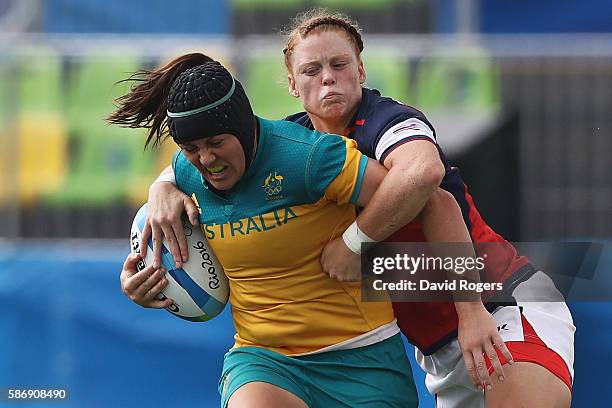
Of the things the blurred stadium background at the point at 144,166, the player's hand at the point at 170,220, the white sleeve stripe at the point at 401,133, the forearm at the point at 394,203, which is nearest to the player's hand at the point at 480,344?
the forearm at the point at 394,203

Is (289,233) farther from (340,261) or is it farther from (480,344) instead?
(480,344)

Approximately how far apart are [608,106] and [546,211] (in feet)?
2.60

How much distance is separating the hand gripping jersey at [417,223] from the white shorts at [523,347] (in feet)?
0.19

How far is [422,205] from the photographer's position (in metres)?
3.59

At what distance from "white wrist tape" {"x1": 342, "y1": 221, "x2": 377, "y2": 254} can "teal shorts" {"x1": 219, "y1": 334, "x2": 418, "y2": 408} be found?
1.17 feet

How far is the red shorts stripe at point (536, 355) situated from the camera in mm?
3881

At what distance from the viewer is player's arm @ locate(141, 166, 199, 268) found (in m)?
3.78

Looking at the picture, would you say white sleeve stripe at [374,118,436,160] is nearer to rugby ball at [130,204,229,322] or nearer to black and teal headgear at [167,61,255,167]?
black and teal headgear at [167,61,255,167]

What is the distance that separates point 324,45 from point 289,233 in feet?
2.19

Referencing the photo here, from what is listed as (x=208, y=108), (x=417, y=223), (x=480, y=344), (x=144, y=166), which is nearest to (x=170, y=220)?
(x=208, y=108)

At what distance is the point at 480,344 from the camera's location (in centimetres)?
A: 366

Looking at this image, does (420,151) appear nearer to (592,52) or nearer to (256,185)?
→ (256,185)

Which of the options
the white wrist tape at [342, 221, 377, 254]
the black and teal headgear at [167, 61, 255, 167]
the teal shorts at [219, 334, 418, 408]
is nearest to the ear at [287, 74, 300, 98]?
the black and teal headgear at [167, 61, 255, 167]

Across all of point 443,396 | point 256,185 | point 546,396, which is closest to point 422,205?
point 256,185
